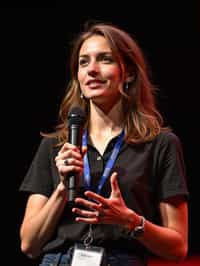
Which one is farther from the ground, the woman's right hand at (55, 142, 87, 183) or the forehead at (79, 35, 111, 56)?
the forehead at (79, 35, 111, 56)

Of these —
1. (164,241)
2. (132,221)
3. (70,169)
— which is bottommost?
(164,241)

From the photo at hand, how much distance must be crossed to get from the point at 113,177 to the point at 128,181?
0.19 meters

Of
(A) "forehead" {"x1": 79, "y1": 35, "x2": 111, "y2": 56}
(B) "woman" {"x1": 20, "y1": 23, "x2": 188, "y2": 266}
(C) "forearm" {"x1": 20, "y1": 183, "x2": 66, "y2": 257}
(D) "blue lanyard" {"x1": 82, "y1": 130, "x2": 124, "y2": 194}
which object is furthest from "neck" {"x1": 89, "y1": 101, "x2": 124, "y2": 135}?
(C) "forearm" {"x1": 20, "y1": 183, "x2": 66, "y2": 257}

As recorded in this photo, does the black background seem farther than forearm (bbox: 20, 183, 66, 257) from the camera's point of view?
Yes

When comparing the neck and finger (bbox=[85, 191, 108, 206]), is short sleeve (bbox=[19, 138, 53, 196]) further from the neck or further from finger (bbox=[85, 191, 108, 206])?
finger (bbox=[85, 191, 108, 206])

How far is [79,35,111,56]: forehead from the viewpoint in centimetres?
216

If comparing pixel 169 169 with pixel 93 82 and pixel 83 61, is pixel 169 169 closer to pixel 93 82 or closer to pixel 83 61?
pixel 93 82

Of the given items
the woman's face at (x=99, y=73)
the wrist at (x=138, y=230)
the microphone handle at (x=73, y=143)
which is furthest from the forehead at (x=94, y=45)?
the wrist at (x=138, y=230)

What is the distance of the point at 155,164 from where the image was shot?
207cm

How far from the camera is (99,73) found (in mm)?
2098

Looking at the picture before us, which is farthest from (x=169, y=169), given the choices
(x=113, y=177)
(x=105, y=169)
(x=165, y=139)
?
(x=113, y=177)

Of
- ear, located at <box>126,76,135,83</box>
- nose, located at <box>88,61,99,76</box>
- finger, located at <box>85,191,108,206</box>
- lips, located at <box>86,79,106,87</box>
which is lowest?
finger, located at <box>85,191,108,206</box>

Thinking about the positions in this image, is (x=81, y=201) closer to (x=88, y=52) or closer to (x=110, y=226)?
(x=110, y=226)

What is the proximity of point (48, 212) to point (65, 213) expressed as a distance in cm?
8
